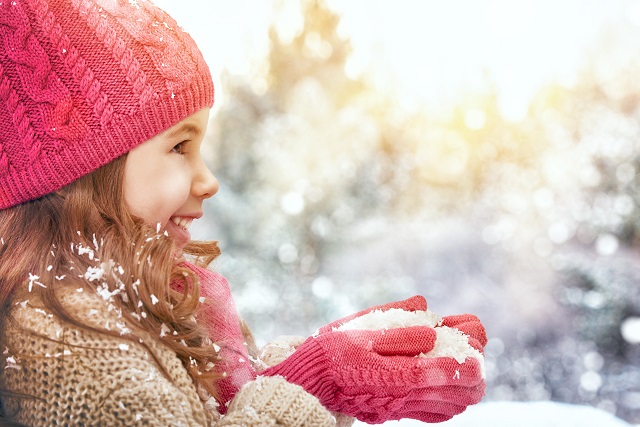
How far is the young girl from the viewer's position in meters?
0.72

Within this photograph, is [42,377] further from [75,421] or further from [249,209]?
[249,209]

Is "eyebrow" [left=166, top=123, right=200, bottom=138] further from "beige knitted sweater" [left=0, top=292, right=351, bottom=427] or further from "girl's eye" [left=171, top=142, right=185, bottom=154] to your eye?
"beige knitted sweater" [left=0, top=292, right=351, bottom=427]

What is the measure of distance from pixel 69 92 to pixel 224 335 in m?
0.36

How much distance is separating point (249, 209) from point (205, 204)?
0.40ft

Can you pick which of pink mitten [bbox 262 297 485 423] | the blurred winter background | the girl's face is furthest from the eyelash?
the blurred winter background

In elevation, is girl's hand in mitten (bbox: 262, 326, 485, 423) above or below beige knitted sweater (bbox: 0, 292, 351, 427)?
above

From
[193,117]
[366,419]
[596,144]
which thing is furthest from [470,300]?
[193,117]

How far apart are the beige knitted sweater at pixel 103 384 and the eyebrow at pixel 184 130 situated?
230 millimetres

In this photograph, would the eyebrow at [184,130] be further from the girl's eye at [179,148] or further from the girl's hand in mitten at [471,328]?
the girl's hand in mitten at [471,328]

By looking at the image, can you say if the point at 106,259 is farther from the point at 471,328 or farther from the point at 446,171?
the point at 446,171

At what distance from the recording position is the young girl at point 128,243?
72 centimetres

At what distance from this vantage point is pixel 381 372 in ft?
2.60

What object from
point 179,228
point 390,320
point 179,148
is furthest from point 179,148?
point 390,320

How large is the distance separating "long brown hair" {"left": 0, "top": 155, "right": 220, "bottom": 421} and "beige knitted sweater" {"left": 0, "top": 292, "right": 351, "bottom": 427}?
19mm
